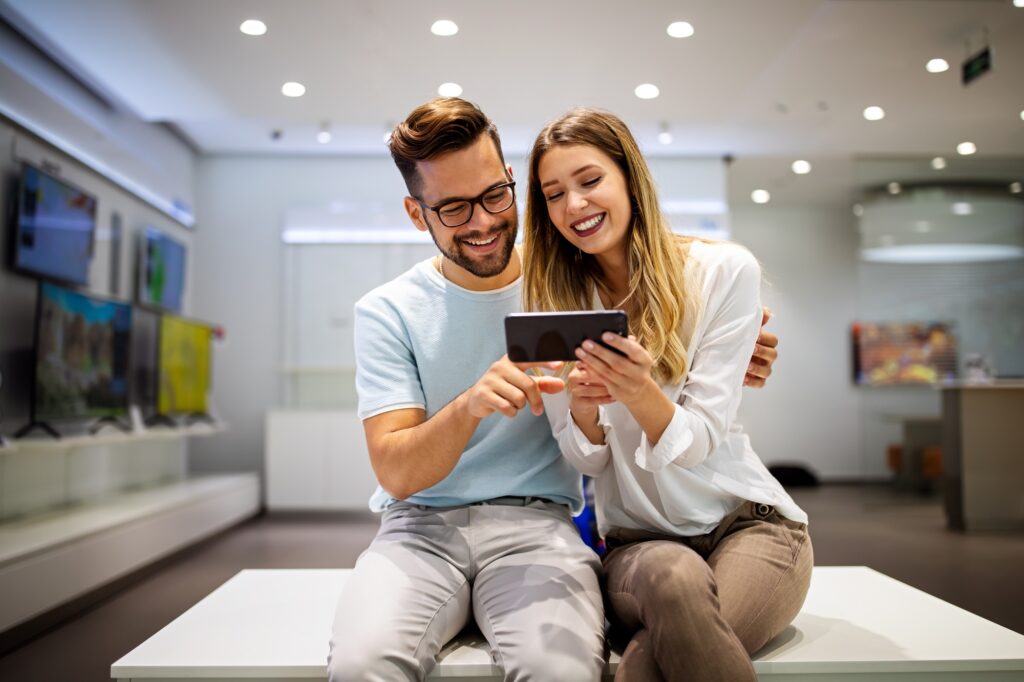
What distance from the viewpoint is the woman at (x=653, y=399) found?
58.2 inches

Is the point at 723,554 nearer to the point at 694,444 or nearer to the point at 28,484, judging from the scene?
the point at 694,444

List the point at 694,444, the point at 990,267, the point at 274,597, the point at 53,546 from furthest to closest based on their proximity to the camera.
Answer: the point at 990,267, the point at 53,546, the point at 274,597, the point at 694,444

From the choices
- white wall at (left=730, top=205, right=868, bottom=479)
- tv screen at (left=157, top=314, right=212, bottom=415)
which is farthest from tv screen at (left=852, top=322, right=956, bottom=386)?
tv screen at (left=157, top=314, right=212, bottom=415)

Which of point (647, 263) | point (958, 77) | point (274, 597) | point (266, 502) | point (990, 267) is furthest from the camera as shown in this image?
point (266, 502)

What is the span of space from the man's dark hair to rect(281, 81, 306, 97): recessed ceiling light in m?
4.42

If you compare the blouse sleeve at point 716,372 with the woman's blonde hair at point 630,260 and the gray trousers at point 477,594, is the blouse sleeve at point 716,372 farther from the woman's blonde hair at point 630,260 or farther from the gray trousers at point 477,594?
the gray trousers at point 477,594

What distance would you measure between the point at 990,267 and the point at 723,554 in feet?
22.9

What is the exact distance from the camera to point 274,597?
6.44 ft

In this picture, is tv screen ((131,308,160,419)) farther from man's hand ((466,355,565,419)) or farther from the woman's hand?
the woman's hand

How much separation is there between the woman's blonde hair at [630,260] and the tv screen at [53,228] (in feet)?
13.4

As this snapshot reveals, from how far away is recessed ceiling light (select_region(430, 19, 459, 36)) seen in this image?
4821 mm

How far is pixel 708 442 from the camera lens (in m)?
1.58

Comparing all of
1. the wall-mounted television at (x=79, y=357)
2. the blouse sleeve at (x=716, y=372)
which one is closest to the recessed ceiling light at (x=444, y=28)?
the wall-mounted television at (x=79, y=357)

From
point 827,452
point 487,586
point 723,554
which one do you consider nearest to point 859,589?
point 723,554
